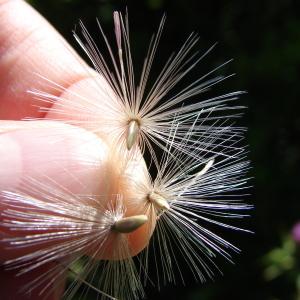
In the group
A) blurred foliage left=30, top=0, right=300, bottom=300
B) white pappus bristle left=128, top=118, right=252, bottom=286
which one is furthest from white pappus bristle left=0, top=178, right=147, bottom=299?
blurred foliage left=30, top=0, right=300, bottom=300

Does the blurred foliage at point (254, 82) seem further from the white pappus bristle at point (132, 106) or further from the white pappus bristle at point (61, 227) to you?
the white pappus bristle at point (61, 227)

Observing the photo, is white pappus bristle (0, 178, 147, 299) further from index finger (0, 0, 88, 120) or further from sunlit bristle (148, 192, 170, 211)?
index finger (0, 0, 88, 120)

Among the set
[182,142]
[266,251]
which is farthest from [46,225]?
[266,251]

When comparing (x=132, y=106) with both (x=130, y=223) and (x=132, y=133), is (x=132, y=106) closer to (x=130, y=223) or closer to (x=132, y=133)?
(x=132, y=133)

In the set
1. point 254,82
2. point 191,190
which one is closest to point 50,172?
point 191,190

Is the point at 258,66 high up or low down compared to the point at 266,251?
up

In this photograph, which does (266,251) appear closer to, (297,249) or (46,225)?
(297,249)

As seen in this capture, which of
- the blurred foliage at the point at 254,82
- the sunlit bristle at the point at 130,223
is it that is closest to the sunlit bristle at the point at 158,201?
the sunlit bristle at the point at 130,223
